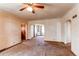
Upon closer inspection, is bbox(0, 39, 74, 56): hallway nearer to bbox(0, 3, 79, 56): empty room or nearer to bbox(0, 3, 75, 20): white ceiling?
bbox(0, 3, 79, 56): empty room

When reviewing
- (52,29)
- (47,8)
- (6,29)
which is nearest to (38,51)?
(6,29)

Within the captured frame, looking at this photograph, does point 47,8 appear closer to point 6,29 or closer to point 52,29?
point 6,29

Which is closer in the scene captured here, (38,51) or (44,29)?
(38,51)

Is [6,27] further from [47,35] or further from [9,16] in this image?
[47,35]

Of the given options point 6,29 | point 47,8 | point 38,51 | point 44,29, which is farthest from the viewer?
point 44,29

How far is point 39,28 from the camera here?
12.4 m

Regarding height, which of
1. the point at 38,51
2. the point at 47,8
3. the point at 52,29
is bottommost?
the point at 38,51

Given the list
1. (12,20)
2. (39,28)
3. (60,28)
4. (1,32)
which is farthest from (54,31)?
(39,28)

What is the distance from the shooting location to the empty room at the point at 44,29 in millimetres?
3758

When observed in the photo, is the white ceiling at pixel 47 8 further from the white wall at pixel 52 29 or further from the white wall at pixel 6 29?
the white wall at pixel 52 29

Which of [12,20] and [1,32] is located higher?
[12,20]

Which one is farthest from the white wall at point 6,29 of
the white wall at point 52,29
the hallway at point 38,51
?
the white wall at point 52,29

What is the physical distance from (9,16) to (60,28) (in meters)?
3.38

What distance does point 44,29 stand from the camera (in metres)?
8.30
